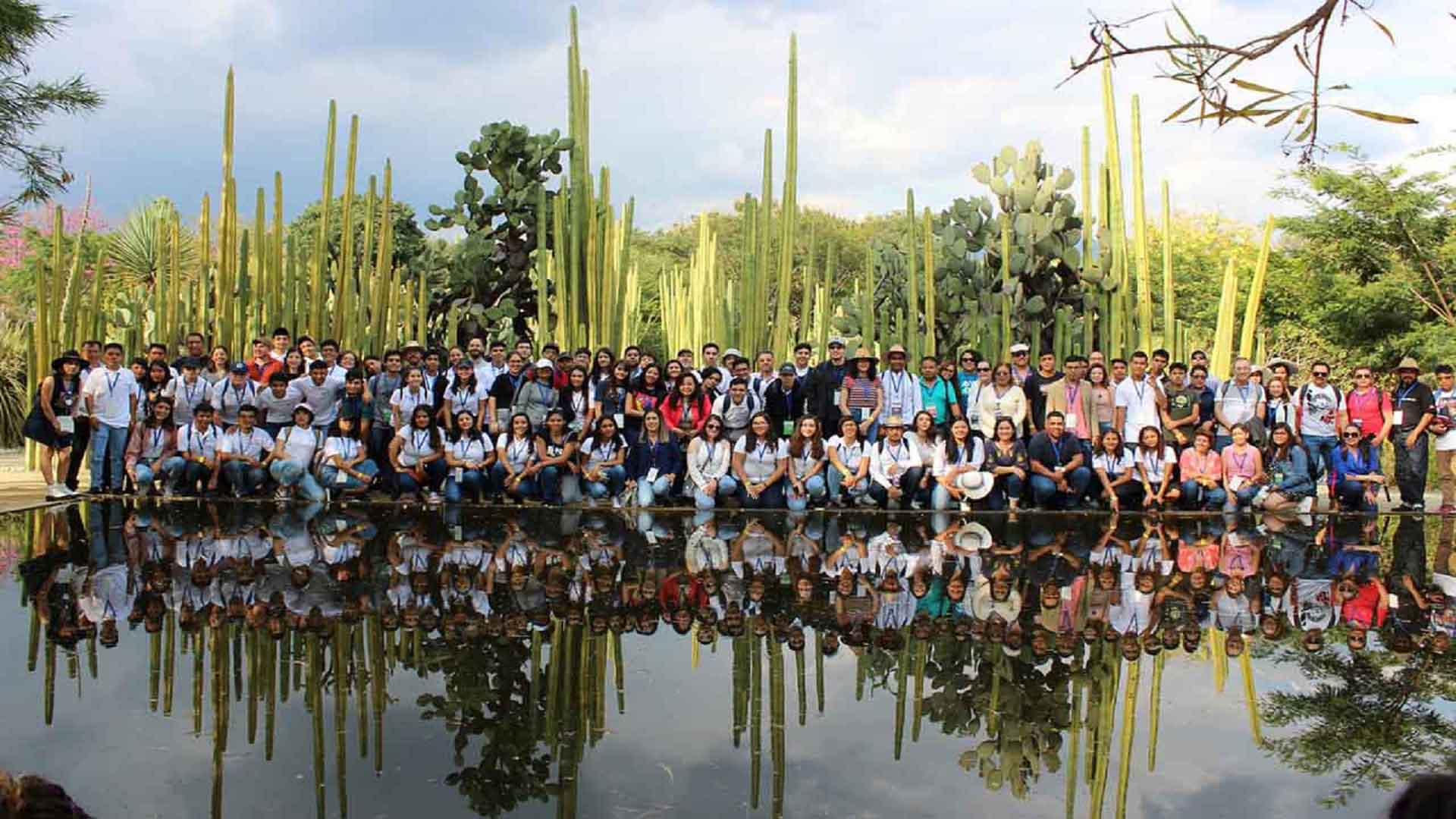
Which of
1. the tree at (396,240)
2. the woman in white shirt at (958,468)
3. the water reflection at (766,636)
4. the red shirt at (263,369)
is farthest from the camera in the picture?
the tree at (396,240)


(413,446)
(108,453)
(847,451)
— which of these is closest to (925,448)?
(847,451)

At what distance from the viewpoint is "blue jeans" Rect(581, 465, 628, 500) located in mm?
9953

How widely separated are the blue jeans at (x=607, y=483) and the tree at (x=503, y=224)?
2838mm

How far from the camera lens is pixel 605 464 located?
996 cm

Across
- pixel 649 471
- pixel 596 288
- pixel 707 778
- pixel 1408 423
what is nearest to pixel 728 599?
pixel 707 778

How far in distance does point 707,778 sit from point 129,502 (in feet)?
24.5

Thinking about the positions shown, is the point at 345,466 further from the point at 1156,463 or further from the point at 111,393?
the point at 1156,463

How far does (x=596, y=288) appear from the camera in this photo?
439 inches

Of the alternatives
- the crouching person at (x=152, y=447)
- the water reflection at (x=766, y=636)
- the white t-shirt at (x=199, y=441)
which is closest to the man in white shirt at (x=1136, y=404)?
the water reflection at (x=766, y=636)

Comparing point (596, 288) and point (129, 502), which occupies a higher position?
point (596, 288)

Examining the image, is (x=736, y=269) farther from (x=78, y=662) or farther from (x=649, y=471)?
(x=78, y=662)

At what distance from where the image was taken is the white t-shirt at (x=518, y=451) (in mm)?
9992

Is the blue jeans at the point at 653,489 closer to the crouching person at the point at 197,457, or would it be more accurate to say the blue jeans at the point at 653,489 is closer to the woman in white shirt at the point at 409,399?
the woman in white shirt at the point at 409,399

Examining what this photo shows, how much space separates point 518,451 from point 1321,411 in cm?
610
